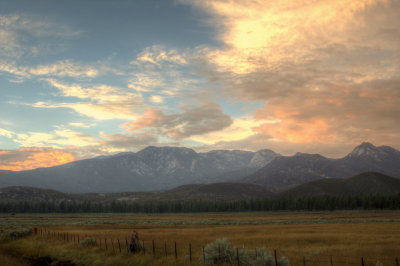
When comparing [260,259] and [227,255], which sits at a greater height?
[260,259]

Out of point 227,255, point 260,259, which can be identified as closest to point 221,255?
A: point 227,255

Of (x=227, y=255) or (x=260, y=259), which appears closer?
(x=260, y=259)

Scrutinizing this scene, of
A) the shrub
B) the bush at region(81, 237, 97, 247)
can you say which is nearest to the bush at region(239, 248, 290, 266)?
the shrub

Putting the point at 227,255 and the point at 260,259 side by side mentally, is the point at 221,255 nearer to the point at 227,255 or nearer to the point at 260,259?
the point at 227,255

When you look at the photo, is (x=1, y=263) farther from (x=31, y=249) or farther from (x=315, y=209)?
(x=315, y=209)

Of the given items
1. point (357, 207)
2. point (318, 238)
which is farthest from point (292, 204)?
point (318, 238)

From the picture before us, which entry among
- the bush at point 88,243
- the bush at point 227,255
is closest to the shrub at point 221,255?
the bush at point 227,255

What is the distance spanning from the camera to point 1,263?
2575 cm

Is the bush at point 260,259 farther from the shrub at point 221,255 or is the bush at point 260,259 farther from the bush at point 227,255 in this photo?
the shrub at point 221,255

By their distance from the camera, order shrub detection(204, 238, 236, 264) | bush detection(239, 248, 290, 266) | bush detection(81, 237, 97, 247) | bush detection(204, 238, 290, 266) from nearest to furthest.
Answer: bush detection(239, 248, 290, 266) < bush detection(204, 238, 290, 266) < shrub detection(204, 238, 236, 264) < bush detection(81, 237, 97, 247)

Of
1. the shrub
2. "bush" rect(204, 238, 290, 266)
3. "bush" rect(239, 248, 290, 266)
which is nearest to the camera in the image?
"bush" rect(239, 248, 290, 266)

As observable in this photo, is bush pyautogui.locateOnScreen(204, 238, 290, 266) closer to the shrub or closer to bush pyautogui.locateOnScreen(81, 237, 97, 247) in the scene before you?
the shrub

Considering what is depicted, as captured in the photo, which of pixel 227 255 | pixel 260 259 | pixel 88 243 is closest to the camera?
pixel 260 259

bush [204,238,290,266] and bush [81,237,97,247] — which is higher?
bush [204,238,290,266]
